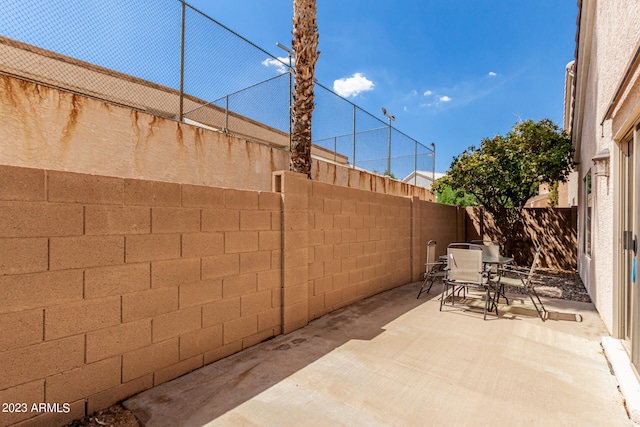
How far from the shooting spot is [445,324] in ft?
13.7

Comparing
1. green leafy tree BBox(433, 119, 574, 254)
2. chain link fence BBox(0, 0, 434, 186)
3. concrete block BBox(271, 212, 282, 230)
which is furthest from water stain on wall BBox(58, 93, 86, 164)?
green leafy tree BBox(433, 119, 574, 254)

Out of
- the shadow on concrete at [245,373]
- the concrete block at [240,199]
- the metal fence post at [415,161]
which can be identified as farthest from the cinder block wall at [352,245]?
the metal fence post at [415,161]

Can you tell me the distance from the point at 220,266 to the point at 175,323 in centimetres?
63

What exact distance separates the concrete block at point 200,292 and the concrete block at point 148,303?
3.2 inches

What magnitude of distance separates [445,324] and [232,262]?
295 centimetres

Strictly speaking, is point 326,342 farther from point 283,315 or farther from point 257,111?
point 257,111

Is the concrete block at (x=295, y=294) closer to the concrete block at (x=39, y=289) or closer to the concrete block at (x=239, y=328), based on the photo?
the concrete block at (x=239, y=328)

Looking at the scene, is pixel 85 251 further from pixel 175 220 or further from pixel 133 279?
pixel 175 220

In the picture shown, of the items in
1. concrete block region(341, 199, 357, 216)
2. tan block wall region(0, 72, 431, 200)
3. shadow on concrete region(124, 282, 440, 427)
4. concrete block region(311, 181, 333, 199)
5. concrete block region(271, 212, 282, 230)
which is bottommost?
shadow on concrete region(124, 282, 440, 427)

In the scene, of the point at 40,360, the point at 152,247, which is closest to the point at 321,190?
the point at 152,247

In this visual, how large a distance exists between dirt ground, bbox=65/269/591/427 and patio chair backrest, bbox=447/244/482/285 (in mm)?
2347

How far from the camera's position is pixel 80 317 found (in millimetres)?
2094

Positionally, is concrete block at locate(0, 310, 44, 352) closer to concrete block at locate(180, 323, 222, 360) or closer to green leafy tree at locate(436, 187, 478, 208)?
concrete block at locate(180, 323, 222, 360)

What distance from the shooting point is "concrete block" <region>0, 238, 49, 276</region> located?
181 centimetres
